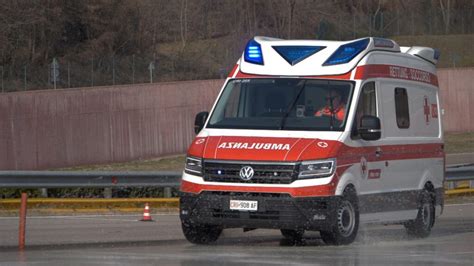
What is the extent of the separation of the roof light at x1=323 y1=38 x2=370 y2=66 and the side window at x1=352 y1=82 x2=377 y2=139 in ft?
1.36

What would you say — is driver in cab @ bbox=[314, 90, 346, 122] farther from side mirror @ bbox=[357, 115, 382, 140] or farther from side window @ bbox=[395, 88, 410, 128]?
side window @ bbox=[395, 88, 410, 128]

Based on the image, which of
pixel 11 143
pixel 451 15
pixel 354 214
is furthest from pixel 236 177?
pixel 451 15

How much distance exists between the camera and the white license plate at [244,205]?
13.0 metres

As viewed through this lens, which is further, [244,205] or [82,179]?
[82,179]

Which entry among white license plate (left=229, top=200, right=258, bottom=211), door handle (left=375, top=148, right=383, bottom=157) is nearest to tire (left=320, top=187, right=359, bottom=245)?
door handle (left=375, top=148, right=383, bottom=157)

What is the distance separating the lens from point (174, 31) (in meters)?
56.4

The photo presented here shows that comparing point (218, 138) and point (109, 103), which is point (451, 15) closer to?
point (109, 103)

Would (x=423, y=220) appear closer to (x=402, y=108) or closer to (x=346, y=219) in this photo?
(x=402, y=108)

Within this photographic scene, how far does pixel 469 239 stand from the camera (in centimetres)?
1489

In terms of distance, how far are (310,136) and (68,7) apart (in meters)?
39.4

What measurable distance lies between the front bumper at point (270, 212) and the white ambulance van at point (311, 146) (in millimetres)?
11

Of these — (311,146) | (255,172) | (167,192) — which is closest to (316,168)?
(311,146)

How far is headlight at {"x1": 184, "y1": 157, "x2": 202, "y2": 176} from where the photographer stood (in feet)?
43.8

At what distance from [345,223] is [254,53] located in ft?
8.19
